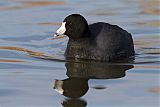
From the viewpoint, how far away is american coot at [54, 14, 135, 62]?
33.0ft

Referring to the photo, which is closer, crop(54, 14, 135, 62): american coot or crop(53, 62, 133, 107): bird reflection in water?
crop(53, 62, 133, 107): bird reflection in water

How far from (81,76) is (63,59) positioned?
1.10 metres

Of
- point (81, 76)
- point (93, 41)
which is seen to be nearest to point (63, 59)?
point (93, 41)

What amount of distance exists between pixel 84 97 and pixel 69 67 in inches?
70.9

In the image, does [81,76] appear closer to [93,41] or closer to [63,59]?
[63,59]

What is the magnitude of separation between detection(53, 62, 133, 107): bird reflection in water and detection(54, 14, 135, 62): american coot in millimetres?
301

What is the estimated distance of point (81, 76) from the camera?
900 cm

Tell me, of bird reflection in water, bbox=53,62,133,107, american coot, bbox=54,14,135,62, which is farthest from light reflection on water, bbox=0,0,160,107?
american coot, bbox=54,14,135,62

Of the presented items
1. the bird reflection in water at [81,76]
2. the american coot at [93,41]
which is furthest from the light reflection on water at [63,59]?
the american coot at [93,41]

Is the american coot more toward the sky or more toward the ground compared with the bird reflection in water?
more toward the sky

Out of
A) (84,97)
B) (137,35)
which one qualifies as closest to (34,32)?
(137,35)

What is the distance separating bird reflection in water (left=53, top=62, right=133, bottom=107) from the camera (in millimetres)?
7841

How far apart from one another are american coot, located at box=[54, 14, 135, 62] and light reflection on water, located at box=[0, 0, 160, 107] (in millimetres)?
237

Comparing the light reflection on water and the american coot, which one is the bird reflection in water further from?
the american coot
